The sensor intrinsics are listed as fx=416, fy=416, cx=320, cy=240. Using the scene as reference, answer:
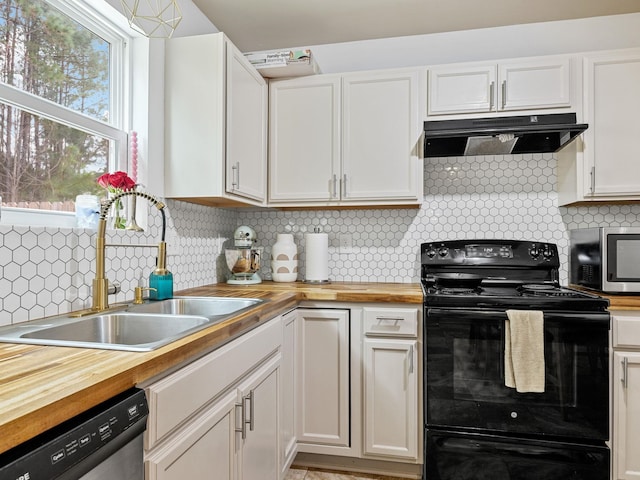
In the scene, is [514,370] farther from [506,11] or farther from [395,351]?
[506,11]

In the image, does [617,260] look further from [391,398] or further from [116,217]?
[116,217]

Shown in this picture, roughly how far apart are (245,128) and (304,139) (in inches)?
16.1

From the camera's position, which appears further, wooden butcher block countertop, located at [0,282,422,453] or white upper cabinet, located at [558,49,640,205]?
white upper cabinet, located at [558,49,640,205]

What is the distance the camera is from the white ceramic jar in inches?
103

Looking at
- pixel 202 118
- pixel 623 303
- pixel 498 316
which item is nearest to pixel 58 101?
pixel 202 118

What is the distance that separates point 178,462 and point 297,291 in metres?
1.15

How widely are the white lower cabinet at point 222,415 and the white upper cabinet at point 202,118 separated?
0.77 meters

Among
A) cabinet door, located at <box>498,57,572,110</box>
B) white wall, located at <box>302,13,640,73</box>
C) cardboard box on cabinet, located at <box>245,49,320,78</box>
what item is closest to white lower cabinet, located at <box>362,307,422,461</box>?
cabinet door, located at <box>498,57,572,110</box>

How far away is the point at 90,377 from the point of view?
2.60ft

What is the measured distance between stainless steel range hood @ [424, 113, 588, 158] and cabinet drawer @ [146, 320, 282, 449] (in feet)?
4.71

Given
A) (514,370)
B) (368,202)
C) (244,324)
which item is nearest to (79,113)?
(244,324)

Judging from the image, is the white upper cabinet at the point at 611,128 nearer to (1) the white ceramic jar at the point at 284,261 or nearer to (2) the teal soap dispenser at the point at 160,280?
(1) the white ceramic jar at the point at 284,261

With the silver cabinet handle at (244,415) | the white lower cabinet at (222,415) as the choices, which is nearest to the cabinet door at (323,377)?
the white lower cabinet at (222,415)

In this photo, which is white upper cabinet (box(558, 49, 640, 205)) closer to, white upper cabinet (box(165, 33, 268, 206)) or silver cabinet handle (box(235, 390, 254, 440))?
white upper cabinet (box(165, 33, 268, 206))
